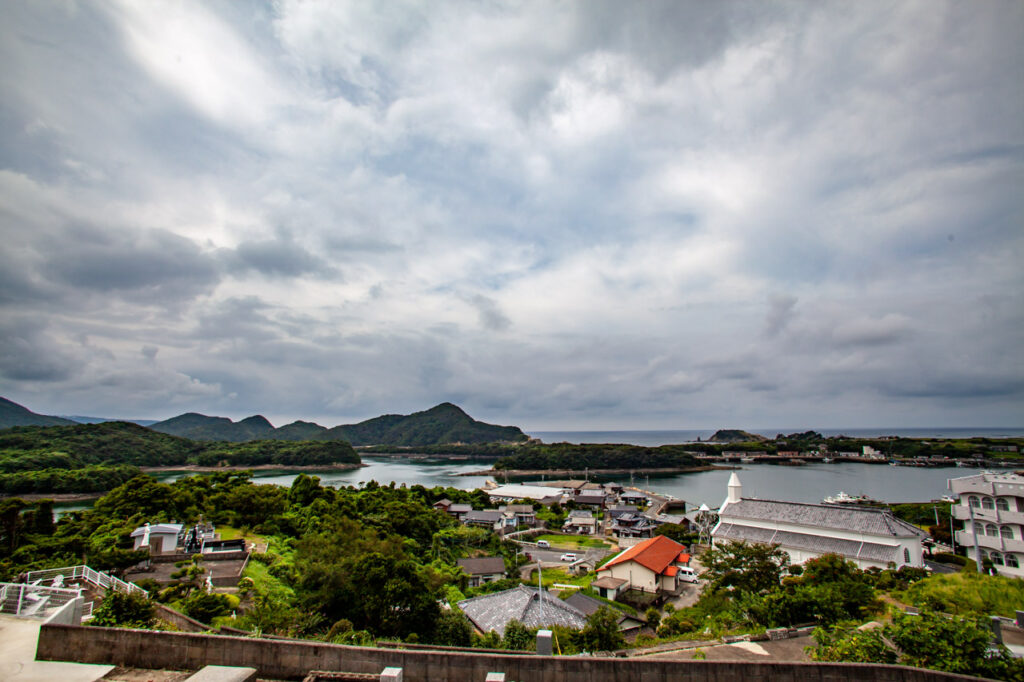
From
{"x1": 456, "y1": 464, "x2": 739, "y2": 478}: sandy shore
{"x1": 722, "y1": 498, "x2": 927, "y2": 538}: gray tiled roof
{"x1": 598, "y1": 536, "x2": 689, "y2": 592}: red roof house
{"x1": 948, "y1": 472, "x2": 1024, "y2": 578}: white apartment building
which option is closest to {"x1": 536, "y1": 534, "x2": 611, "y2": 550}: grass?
{"x1": 598, "y1": 536, "x2": 689, "y2": 592}: red roof house

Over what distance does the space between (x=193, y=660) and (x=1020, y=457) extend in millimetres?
122632

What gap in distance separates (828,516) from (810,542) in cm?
147

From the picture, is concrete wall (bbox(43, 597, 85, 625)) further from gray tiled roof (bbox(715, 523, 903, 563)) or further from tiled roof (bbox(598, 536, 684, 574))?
gray tiled roof (bbox(715, 523, 903, 563))

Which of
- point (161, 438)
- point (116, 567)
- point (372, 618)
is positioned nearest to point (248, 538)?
point (116, 567)

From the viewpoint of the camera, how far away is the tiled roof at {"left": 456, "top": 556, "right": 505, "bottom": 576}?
22337 mm

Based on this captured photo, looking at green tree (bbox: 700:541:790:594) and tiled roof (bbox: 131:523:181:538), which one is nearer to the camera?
green tree (bbox: 700:541:790:594)

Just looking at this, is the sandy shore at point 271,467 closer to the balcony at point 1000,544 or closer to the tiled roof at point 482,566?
the tiled roof at point 482,566

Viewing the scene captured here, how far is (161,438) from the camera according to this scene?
93250 millimetres

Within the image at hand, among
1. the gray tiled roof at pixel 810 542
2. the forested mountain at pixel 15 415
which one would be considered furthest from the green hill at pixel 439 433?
the gray tiled roof at pixel 810 542

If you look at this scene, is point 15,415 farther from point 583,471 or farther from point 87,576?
point 87,576

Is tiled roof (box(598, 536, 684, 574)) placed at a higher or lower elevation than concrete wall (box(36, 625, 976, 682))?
lower

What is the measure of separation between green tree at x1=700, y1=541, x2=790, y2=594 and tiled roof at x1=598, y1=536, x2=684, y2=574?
162 inches

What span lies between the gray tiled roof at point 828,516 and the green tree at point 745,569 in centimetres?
614

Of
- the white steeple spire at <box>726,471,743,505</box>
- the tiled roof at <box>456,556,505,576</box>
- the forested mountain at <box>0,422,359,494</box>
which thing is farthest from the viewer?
the forested mountain at <box>0,422,359,494</box>
